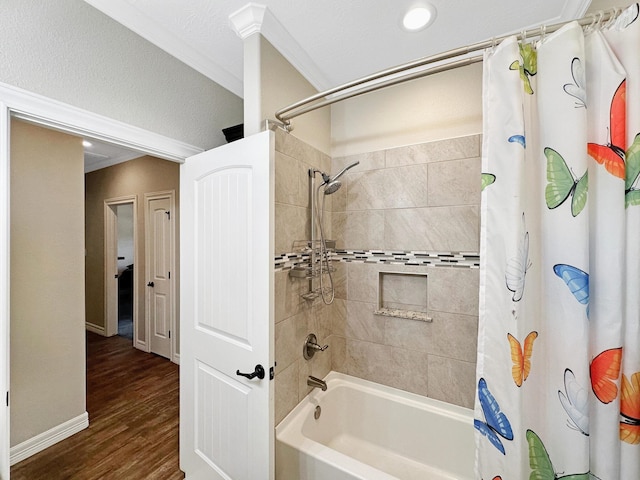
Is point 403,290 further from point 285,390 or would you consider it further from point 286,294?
point 285,390

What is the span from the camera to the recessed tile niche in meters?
1.83

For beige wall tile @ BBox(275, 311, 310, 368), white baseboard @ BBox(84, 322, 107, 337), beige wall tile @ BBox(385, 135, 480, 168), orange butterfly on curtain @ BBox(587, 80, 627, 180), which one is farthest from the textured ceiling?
white baseboard @ BBox(84, 322, 107, 337)

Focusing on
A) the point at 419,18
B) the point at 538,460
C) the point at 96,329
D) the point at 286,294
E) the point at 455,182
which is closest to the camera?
the point at 538,460

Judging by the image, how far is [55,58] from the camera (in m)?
1.13

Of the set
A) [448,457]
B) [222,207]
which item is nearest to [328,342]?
[448,457]

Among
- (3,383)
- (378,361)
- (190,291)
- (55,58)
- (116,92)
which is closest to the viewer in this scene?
(3,383)

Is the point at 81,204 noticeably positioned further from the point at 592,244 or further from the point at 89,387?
the point at 592,244

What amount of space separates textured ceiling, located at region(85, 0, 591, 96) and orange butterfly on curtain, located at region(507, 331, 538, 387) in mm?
1554

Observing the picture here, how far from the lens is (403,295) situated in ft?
6.24

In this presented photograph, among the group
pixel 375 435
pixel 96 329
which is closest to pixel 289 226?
pixel 375 435

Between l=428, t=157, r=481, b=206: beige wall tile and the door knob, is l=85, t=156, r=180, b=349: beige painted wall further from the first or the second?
l=428, t=157, r=481, b=206: beige wall tile

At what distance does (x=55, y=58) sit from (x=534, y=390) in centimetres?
222

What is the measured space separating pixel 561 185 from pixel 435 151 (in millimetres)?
1039

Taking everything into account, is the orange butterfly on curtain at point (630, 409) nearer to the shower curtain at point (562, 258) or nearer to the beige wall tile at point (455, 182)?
the shower curtain at point (562, 258)
